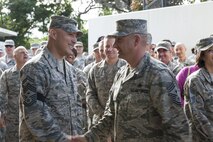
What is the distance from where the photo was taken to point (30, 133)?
423 cm

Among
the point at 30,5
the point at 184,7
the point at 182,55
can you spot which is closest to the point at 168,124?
the point at 182,55

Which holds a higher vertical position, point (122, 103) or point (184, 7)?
point (184, 7)

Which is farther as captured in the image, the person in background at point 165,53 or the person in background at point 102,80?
the person in background at point 165,53

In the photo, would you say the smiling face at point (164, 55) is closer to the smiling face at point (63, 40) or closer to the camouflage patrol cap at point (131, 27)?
the smiling face at point (63, 40)

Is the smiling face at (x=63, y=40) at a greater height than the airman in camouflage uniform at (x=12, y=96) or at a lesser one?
greater

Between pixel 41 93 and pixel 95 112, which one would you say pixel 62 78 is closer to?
pixel 41 93

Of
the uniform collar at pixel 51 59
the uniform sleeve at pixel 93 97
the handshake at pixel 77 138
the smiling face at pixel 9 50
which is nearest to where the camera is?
the handshake at pixel 77 138

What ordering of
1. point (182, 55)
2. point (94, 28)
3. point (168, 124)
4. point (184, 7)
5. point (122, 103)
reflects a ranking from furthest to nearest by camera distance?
point (94, 28) < point (184, 7) < point (182, 55) < point (122, 103) < point (168, 124)

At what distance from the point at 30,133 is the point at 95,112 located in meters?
2.30

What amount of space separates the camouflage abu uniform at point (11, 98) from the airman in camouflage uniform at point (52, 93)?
9.73 ft

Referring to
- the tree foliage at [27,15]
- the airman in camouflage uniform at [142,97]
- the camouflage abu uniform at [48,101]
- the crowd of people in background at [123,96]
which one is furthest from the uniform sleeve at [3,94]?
the tree foliage at [27,15]

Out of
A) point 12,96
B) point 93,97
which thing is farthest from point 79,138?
point 12,96

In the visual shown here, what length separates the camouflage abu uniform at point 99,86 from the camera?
6441 millimetres

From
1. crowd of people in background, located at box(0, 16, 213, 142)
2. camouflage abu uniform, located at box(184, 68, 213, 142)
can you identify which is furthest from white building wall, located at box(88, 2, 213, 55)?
camouflage abu uniform, located at box(184, 68, 213, 142)
